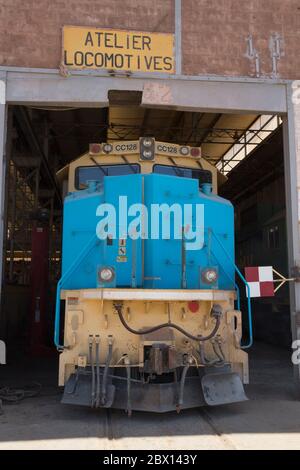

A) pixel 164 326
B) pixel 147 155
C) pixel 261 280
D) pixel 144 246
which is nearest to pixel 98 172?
pixel 147 155

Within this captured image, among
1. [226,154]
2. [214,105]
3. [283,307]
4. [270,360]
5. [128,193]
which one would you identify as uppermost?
[226,154]

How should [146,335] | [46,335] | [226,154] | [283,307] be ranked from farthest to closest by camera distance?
[226,154], [283,307], [46,335], [146,335]

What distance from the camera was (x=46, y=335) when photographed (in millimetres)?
11195

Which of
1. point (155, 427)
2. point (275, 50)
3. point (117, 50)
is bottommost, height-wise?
point (155, 427)

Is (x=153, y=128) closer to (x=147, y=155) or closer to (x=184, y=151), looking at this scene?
(x=184, y=151)

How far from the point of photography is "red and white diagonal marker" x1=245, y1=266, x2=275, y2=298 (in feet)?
20.0

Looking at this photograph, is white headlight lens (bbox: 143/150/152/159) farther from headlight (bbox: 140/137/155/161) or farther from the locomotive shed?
the locomotive shed

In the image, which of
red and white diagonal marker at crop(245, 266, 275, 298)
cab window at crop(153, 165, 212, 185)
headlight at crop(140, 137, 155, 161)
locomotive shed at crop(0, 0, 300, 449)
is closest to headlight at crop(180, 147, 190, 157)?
cab window at crop(153, 165, 212, 185)

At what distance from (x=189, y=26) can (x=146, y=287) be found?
12.1 feet

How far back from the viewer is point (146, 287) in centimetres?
540
